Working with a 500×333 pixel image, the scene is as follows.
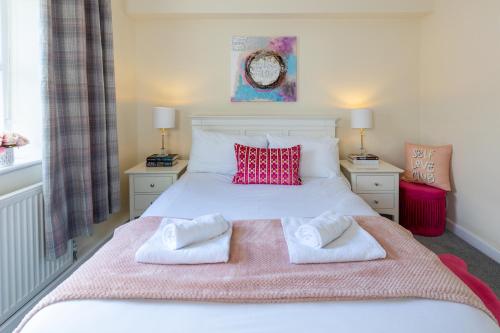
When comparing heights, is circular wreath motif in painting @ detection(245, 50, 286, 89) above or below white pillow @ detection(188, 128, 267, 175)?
above

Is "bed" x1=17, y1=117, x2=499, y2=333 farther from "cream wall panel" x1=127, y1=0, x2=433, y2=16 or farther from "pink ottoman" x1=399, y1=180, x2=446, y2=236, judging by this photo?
"cream wall panel" x1=127, y1=0, x2=433, y2=16

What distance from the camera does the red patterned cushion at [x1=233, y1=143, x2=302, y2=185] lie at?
261 cm

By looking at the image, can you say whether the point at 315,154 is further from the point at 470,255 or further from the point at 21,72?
the point at 21,72

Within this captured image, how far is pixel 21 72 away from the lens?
206 cm

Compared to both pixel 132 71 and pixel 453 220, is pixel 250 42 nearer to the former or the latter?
pixel 132 71

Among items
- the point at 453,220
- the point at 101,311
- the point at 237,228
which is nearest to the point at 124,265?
the point at 101,311

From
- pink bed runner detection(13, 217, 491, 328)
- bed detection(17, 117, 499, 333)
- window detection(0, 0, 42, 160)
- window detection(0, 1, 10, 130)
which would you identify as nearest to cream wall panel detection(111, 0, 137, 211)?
window detection(0, 0, 42, 160)

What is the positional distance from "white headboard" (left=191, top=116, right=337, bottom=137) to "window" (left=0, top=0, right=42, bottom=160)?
1521 mm

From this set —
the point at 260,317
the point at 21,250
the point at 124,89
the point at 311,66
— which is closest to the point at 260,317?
the point at 260,317

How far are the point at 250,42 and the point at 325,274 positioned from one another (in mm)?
2806

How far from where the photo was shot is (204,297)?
98 cm

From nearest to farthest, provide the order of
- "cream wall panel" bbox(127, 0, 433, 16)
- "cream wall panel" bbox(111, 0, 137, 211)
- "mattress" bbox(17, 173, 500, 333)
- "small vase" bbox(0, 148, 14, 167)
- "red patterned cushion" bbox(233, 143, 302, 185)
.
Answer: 1. "mattress" bbox(17, 173, 500, 333)
2. "small vase" bbox(0, 148, 14, 167)
3. "red patterned cushion" bbox(233, 143, 302, 185)
4. "cream wall panel" bbox(111, 0, 137, 211)
5. "cream wall panel" bbox(127, 0, 433, 16)

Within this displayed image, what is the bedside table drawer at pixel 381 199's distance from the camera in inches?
118

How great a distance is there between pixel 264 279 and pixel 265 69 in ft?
8.82
